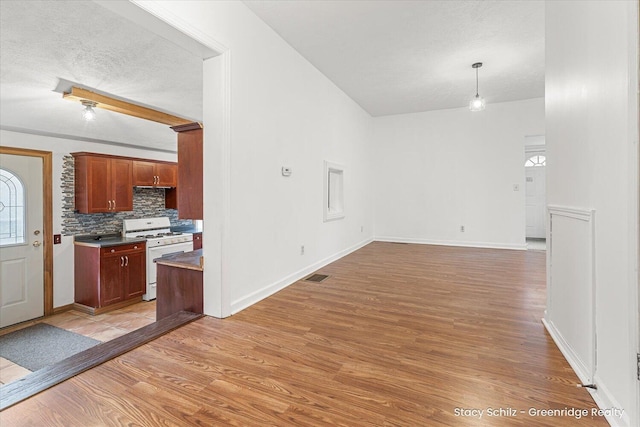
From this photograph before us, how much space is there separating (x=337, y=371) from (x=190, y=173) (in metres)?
2.15

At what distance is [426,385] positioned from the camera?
1551 millimetres

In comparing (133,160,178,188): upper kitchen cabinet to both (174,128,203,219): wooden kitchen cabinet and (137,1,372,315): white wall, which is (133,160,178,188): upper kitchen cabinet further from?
(137,1,372,315): white wall

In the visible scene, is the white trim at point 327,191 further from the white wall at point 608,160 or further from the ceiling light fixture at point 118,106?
the white wall at point 608,160

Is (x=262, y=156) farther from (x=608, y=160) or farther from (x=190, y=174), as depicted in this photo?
(x=608, y=160)

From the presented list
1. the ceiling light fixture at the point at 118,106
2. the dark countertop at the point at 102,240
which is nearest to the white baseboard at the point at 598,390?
the ceiling light fixture at the point at 118,106

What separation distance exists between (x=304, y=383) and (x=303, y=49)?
3555mm

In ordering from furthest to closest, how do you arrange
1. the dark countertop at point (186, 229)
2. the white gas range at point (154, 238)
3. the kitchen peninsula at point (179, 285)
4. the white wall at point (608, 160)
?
the dark countertop at point (186, 229) → the white gas range at point (154, 238) → the kitchen peninsula at point (179, 285) → the white wall at point (608, 160)

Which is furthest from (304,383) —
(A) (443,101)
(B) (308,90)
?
(A) (443,101)

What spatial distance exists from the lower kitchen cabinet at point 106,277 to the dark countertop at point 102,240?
0.18ft

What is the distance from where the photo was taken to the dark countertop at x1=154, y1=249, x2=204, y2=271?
2.62m

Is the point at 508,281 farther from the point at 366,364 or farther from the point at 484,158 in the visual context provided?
the point at 484,158

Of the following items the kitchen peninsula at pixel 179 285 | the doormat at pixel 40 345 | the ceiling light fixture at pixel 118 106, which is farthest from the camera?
the doormat at pixel 40 345

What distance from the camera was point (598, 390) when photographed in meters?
1.40

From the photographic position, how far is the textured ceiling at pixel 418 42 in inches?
110
